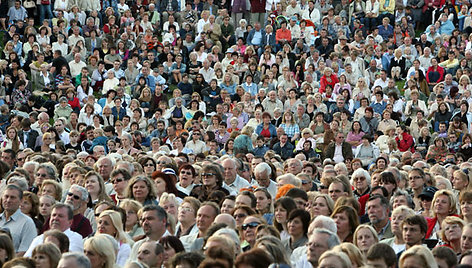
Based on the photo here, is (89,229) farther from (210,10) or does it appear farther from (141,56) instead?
(210,10)

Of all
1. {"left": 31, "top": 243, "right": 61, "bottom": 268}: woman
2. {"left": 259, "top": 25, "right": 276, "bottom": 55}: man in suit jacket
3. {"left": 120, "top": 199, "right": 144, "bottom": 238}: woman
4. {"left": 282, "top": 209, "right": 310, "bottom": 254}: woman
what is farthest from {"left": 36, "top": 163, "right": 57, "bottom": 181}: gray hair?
{"left": 259, "top": 25, "right": 276, "bottom": 55}: man in suit jacket

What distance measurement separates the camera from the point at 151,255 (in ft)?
27.9

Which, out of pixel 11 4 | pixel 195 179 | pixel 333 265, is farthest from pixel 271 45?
pixel 333 265

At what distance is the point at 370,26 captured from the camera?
3016cm

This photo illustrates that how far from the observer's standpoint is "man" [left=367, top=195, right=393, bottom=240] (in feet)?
34.9

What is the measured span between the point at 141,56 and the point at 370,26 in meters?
7.50

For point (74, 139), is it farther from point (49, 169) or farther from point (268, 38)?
point (268, 38)

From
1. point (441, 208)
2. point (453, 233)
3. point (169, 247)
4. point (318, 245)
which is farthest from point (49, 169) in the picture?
point (453, 233)

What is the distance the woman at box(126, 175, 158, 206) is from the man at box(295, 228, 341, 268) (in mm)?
3426

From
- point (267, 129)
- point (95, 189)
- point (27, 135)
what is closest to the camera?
point (95, 189)

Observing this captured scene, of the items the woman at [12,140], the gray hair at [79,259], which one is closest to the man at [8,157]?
the woman at [12,140]

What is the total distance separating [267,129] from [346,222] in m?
11.7

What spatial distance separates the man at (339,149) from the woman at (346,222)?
984 centimetres

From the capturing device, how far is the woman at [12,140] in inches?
775
